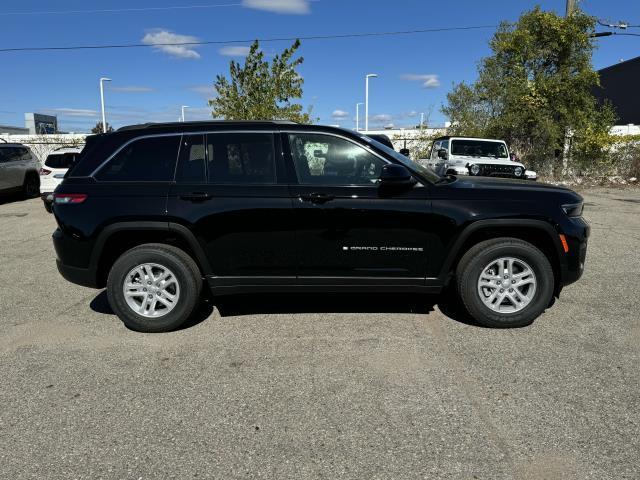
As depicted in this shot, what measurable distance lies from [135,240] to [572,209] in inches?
152

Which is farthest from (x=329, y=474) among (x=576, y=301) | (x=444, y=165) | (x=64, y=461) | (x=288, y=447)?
(x=444, y=165)

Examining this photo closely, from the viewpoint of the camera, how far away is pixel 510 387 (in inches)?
133

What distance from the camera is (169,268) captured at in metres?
4.37

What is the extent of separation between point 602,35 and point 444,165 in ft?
33.2

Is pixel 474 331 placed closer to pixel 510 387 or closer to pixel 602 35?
pixel 510 387

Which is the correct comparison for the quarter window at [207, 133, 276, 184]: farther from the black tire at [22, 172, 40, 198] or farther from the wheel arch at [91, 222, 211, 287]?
the black tire at [22, 172, 40, 198]

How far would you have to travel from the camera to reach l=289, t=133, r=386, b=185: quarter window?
4.34 metres

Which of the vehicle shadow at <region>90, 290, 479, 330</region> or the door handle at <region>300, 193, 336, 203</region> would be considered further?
the vehicle shadow at <region>90, 290, 479, 330</region>

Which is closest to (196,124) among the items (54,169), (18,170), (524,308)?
(524,308)

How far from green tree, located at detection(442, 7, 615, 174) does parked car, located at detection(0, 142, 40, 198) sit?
1624cm

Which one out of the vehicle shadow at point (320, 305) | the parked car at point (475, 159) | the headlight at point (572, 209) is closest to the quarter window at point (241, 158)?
the vehicle shadow at point (320, 305)

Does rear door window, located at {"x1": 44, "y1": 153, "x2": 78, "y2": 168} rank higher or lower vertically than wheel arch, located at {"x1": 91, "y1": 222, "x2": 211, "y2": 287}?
higher

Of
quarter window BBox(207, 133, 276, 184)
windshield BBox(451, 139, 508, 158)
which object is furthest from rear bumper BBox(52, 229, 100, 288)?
windshield BBox(451, 139, 508, 158)

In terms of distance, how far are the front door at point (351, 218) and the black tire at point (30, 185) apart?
14224 mm
